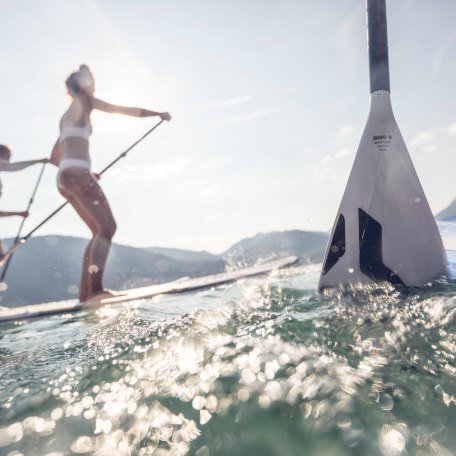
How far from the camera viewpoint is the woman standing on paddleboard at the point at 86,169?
4535 mm

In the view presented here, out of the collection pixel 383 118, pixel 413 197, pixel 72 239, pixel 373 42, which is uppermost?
pixel 72 239

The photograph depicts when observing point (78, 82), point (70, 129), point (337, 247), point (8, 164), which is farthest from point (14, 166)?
point (337, 247)

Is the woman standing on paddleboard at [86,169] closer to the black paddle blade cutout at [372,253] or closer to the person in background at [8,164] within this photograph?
the person in background at [8,164]

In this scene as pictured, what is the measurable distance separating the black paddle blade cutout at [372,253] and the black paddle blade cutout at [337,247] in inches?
8.2

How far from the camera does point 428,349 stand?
167 centimetres

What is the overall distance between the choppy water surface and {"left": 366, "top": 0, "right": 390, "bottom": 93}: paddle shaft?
328 cm

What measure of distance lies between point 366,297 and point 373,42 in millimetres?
3627

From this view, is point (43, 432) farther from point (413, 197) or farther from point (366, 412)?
point (413, 197)

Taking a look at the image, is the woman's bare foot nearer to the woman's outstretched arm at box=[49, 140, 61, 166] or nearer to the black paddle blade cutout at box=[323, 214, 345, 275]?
the woman's outstretched arm at box=[49, 140, 61, 166]

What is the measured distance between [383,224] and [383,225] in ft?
0.04

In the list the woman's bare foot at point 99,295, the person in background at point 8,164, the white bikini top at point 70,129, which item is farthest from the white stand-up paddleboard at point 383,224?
the person in background at point 8,164

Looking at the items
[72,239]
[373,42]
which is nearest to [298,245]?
[72,239]

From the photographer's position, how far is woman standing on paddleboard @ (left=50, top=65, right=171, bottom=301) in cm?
454

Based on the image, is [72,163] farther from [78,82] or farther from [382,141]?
[382,141]
